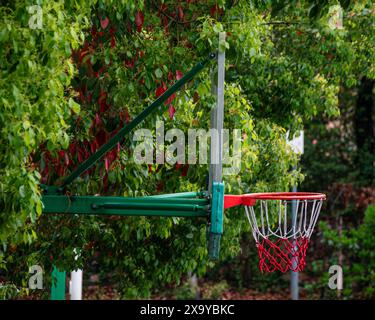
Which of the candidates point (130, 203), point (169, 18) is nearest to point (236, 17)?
point (169, 18)

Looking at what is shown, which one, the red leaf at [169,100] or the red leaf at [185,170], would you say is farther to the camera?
the red leaf at [185,170]

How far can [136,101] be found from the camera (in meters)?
8.97

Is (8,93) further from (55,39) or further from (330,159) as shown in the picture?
(330,159)

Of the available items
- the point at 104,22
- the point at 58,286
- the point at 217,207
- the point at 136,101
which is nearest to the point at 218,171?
the point at 217,207

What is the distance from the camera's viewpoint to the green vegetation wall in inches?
257

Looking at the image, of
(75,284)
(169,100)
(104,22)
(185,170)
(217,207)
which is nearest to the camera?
(217,207)

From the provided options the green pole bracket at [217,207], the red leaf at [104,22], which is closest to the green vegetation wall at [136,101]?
the red leaf at [104,22]

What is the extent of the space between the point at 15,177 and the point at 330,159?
608 inches

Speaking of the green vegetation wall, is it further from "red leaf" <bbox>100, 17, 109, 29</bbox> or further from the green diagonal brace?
the green diagonal brace

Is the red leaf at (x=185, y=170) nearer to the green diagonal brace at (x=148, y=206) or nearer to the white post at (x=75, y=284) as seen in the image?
the green diagonal brace at (x=148, y=206)

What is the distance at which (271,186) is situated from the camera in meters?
11.1

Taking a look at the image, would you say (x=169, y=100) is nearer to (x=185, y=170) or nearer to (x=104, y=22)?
(x=104, y=22)

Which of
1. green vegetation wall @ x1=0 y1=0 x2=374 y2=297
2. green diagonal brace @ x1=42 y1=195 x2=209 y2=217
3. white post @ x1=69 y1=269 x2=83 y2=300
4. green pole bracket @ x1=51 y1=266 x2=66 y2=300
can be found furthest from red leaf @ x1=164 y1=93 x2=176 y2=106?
white post @ x1=69 y1=269 x2=83 y2=300

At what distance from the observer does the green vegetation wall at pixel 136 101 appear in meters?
6.53
